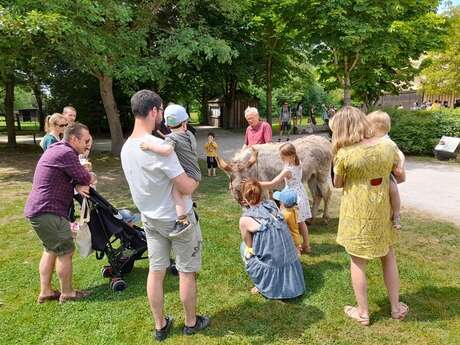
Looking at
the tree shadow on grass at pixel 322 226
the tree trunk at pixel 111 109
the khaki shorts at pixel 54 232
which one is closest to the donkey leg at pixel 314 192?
the tree shadow on grass at pixel 322 226

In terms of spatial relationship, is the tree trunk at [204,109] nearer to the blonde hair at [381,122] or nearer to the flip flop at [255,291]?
Result: the flip flop at [255,291]

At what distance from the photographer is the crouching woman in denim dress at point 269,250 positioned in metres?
4.20

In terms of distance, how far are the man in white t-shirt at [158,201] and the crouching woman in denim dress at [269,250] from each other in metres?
0.89

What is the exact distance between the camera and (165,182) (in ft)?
10.7

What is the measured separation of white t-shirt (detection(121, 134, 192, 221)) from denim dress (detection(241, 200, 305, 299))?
1129 millimetres

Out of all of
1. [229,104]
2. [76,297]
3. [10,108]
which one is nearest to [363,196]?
[76,297]

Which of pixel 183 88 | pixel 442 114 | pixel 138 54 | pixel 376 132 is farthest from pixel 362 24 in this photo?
pixel 183 88

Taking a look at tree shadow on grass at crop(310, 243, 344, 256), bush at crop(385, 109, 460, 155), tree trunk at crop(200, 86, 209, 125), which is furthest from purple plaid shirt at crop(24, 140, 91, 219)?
tree trunk at crop(200, 86, 209, 125)

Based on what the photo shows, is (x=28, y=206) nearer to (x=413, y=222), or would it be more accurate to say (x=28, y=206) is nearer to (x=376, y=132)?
(x=376, y=132)

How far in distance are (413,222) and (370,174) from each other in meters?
3.85

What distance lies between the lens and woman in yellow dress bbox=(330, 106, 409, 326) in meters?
3.49

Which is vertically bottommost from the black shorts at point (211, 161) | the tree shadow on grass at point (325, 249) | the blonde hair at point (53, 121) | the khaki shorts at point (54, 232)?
the tree shadow on grass at point (325, 249)

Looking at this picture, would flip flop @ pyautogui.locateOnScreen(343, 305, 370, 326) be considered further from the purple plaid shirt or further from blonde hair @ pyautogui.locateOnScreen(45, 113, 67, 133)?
blonde hair @ pyautogui.locateOnScreen(45, 113, 67, 133)

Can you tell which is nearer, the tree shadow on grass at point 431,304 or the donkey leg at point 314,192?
the tree shadow on grass at point 431,304
